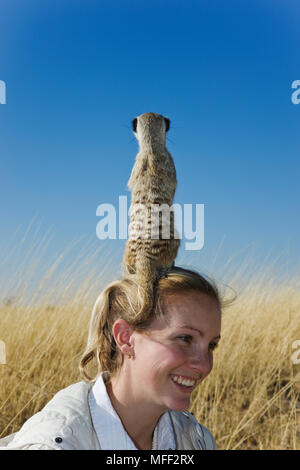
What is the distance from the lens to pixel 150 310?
6.33ft

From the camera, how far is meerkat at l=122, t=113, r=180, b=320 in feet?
8.02

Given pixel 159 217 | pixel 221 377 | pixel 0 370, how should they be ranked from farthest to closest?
pixel 221 377 < pixel 0 370 < pixel 159 217

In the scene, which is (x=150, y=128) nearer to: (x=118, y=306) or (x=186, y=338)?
(x=118, y=306)

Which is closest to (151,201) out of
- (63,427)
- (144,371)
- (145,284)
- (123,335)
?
(145,284)

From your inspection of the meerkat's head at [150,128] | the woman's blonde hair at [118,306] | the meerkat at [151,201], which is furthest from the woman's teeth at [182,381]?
the meerkat's head at [150,128]

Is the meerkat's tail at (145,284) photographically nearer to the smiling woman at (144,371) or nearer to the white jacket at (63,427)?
the smiling woman at (144,371)

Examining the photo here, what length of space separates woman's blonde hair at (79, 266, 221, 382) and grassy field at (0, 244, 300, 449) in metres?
1.48

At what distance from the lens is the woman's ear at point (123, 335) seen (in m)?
1.95

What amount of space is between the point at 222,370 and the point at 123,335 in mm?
2595

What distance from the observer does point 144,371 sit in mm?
1872

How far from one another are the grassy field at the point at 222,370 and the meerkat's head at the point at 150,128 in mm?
1350
